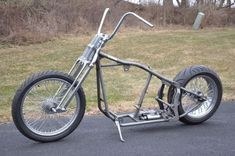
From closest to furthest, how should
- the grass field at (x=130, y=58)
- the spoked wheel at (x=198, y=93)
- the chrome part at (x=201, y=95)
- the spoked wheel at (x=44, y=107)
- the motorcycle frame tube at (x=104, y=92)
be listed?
1. the spoked wheel at (x=44, y=107)
2. the motorcycle frame tube at (x=104, y=92)
3. the spoked wheel at (x=198, y=93)
4. the chrome part at (x=201, y=95)
5. the grass field at (x=130, y=58)

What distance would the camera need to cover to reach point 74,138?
5.62m

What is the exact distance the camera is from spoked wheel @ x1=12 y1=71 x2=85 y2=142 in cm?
523

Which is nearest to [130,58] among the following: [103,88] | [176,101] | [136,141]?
[176,101]

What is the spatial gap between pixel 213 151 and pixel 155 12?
59.3 ft

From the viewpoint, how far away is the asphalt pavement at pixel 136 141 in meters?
5.09

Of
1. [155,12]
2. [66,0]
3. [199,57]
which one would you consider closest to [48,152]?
[199,57]

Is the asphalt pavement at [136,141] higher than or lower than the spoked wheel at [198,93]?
lower

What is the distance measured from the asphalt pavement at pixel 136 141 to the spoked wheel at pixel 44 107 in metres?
0.14

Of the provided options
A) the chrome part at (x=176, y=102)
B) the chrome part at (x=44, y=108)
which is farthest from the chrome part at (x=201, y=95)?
the chrome part at (x=44, y=108)

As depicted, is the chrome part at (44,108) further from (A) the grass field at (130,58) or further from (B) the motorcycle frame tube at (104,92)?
(A) the grass field at (130,58)

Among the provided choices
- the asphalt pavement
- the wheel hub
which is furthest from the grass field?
the wheel hub

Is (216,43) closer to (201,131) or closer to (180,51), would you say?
(180,51)

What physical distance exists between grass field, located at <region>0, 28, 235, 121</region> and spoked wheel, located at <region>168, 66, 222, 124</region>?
58.8 inches

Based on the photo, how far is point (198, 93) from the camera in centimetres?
613
